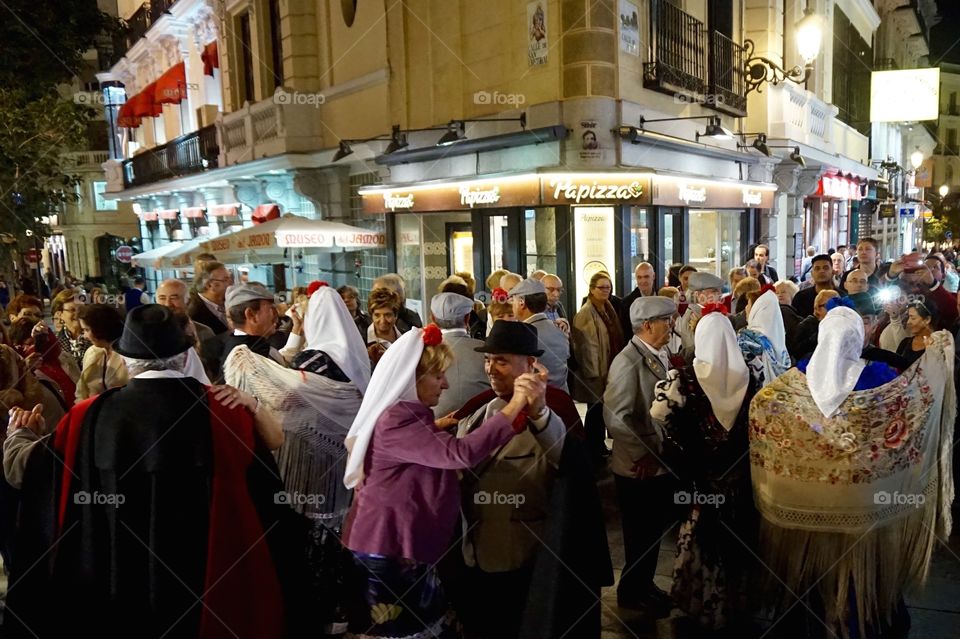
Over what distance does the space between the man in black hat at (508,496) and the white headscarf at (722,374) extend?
112 centimetres

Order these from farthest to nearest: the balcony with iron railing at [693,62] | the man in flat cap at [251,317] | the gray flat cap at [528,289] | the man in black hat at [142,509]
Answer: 1. the balcony with iron railing at [693,62]
2. the gray flat cap at [528,289]
3. the man in flat cap at [251,317]
4. the man in black hat at [142,509]

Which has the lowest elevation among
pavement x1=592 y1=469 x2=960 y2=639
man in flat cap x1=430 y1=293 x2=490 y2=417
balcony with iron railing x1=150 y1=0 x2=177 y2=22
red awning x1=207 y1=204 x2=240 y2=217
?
pavement x1=592 y1=469 x2=960 y2=639

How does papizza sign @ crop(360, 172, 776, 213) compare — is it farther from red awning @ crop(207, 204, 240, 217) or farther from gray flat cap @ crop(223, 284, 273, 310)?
red awning @ crop(207, 204, 240, 217)

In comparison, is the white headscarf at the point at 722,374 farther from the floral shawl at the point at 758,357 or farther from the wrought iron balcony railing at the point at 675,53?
the wrought iron balcony railing at the point at 675,53

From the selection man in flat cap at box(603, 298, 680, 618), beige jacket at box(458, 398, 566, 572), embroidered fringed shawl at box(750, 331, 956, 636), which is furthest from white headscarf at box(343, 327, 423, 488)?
embroidered fringed shawl at box(750, 331, 956, 636)

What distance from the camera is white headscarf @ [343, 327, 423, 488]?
2779 millimetres

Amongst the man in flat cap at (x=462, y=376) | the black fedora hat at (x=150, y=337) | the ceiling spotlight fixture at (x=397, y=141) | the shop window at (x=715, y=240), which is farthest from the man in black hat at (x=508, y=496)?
the shop window at (x=715, y=240)

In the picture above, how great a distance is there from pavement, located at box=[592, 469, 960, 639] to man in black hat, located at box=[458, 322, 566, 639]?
1.21 m

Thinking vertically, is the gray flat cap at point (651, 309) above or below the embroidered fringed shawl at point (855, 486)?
above

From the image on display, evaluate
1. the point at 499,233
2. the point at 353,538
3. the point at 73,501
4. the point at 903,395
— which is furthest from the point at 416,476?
the point at 499,233

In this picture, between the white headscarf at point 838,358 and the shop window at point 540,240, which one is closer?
the white headscarf at point 838,358

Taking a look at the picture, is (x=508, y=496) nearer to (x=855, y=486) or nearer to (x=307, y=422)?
(x=307, y=422)

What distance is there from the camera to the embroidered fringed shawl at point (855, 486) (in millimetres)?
3209

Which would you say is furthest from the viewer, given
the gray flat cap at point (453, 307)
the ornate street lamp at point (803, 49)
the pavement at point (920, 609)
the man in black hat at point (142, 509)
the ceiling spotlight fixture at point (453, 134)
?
the ornate street lamp at point (803, 49)
